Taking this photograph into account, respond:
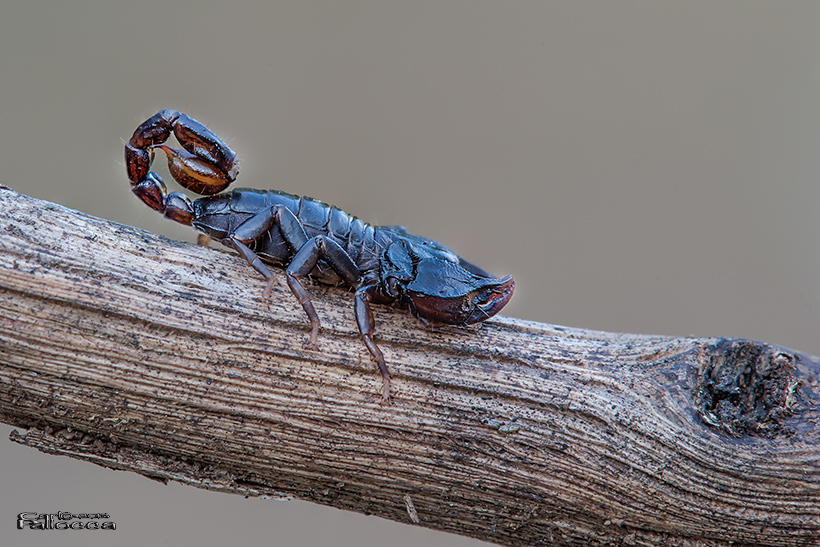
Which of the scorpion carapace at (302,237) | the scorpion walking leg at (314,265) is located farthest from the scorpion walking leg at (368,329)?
the scorpion walking leg at (314,265)

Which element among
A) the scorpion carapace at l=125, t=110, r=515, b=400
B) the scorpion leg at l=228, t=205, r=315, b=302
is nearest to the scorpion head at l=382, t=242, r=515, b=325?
the scorpion carapace at l=125, t=110, r=515, b=400

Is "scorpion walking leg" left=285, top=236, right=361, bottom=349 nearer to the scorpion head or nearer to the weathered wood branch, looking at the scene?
the weathered wood branch

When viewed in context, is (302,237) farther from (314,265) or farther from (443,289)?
(443,289)

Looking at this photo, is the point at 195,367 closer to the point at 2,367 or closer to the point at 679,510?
the point at 2,367

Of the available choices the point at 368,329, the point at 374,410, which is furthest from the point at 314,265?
the point at 374,410

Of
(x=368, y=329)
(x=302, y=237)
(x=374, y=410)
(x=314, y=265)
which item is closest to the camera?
(x=374, y=410)

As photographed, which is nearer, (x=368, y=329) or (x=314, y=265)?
(x=368, y=329)
